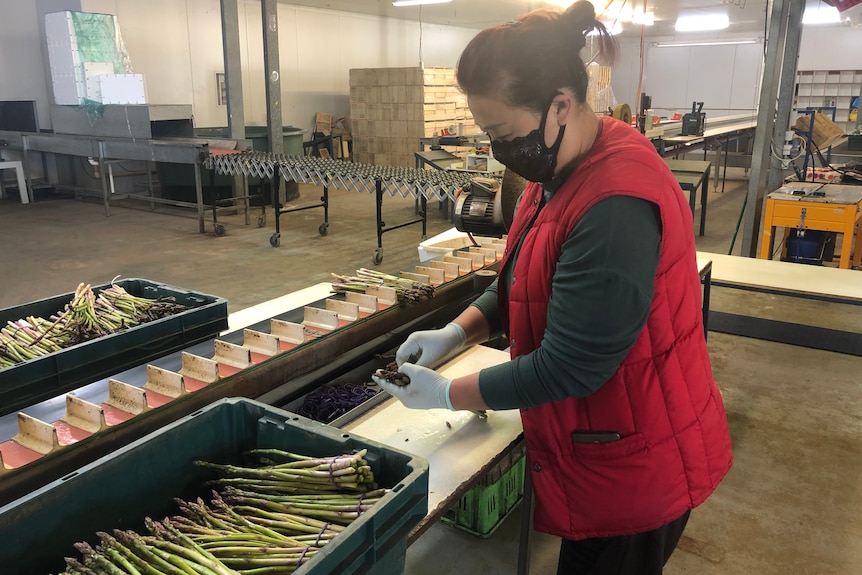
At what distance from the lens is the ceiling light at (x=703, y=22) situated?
13.3 m

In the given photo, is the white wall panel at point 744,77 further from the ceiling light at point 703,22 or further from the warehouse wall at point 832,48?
the ceiling light at point 703,22

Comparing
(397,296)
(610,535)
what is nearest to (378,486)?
(610,535)

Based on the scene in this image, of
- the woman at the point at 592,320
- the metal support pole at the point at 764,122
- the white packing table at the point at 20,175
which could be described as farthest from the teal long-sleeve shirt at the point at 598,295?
the white packing table at the point at 20,175

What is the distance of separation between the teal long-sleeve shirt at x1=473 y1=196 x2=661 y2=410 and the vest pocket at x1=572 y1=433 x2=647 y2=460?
13 centimetres

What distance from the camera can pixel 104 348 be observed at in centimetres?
175

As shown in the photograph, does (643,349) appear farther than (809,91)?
No

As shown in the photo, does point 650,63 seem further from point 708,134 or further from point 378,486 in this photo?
point 378,486

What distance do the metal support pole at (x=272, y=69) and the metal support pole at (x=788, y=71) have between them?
17.4ft

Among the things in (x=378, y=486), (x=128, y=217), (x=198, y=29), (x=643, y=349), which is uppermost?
(x=198, y=29)

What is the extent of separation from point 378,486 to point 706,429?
654mm

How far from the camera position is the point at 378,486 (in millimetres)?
1214

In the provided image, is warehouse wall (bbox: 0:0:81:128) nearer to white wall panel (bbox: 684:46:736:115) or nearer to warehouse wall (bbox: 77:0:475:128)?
warehouse wall (bbox: 77:0:475:128)

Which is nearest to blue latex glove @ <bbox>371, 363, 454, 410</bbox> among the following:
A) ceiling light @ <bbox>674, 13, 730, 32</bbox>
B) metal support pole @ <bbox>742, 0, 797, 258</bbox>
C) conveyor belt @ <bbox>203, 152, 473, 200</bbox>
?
conveyor belt @ <bbox>203, 152, 473, 200</bbox>

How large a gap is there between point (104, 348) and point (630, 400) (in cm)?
135
